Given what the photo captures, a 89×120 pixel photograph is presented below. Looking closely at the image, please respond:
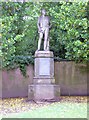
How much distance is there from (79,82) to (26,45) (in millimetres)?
3336

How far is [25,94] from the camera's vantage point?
45.0 ft

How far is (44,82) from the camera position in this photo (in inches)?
435

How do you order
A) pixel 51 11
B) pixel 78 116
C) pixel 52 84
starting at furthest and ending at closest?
pixel 51 11
pixel 52 84
pixel 78 116

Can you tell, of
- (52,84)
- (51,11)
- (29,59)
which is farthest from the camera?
(29,59)

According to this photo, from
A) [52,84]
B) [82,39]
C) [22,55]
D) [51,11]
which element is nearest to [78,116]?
[52,84]

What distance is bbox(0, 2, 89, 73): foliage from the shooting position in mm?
10969

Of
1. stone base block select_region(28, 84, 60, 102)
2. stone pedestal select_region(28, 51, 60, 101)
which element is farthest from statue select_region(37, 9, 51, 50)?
stone base block select_region(28, 84, 60, 102)

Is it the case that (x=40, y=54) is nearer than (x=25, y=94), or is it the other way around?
(x=40, y=54)

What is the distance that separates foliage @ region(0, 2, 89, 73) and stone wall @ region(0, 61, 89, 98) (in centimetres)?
51

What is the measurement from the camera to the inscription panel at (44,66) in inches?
440

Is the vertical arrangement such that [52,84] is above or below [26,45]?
below

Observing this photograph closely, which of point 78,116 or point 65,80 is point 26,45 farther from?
point 78,116

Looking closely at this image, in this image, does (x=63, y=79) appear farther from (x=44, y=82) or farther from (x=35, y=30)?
(x=44, y=82)

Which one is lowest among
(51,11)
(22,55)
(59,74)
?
(59,74)
